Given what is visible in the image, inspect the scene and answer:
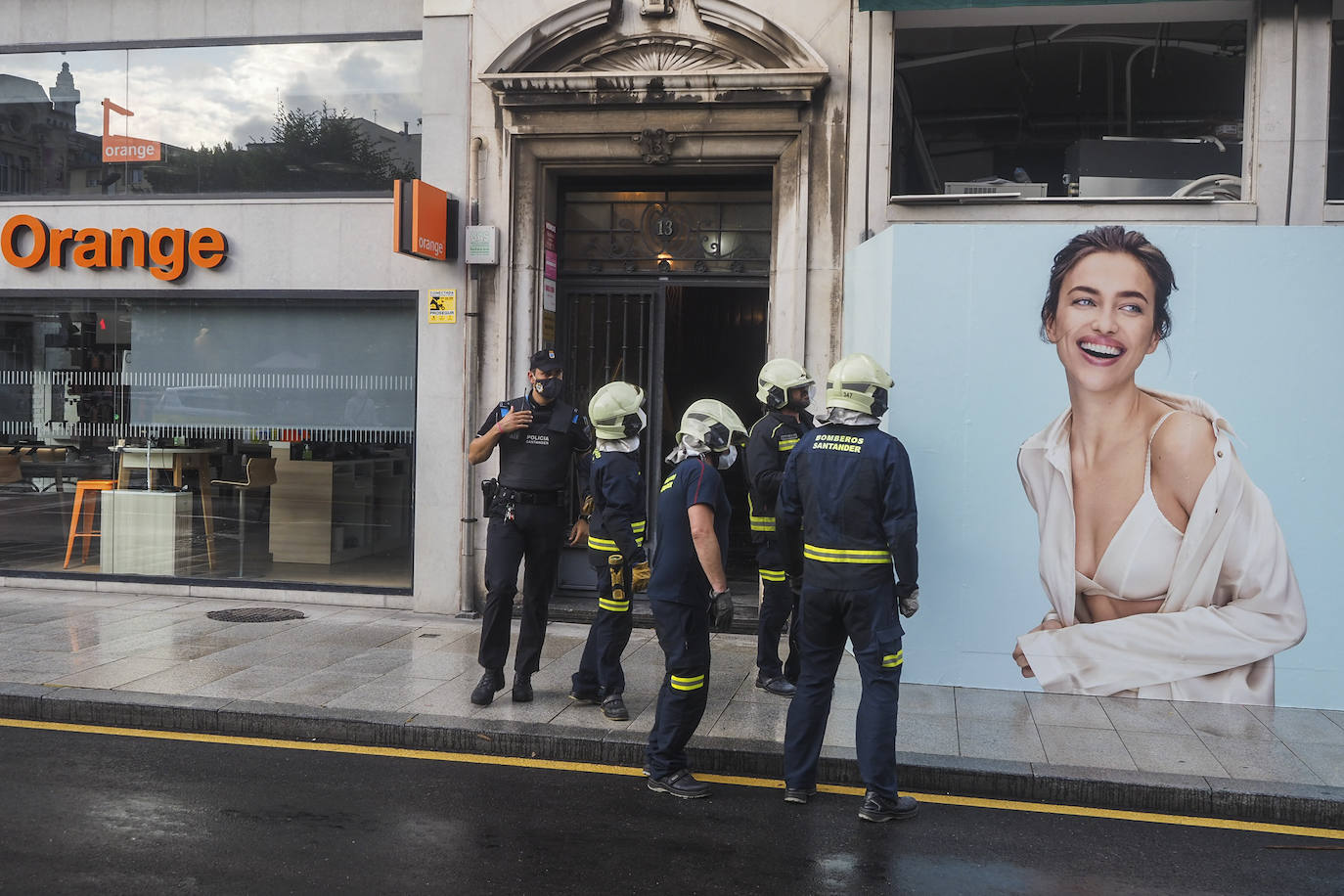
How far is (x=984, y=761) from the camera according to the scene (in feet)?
19.7

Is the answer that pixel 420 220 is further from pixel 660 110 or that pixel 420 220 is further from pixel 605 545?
pixel 605 545

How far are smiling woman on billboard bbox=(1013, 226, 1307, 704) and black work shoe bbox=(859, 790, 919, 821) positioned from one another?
2552 millimetres

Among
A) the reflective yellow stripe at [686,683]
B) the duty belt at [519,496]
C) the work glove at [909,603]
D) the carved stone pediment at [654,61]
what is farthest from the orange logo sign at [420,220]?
the work glove at [909,603]

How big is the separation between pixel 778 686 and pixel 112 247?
724 cm

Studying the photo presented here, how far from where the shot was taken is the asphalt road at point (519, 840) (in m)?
4.53

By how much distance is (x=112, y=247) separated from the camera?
10516 mm

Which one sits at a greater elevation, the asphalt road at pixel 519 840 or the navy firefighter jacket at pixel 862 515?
the navy firefighter jacket at pixel 862 515

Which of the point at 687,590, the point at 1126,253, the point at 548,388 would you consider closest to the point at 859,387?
the point at 687,590

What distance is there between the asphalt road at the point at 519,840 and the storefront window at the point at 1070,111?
555cm

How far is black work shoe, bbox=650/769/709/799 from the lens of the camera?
18.3ft

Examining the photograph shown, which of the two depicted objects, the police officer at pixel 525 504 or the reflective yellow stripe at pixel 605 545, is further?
the police officer at pixel 525 504

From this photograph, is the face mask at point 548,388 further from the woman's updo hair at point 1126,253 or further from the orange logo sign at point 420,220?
the woman's updo hair at point 1126,253

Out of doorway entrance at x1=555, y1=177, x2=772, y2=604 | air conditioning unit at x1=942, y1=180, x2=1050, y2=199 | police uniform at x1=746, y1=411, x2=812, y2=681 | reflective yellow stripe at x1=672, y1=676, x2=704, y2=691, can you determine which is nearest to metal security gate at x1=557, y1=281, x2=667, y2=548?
doorway entrance at x1=555, y1=177, x2=772, y2=604

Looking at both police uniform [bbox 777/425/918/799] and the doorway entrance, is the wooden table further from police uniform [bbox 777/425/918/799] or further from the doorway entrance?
police uniform [bbox 777/425/918/799]
